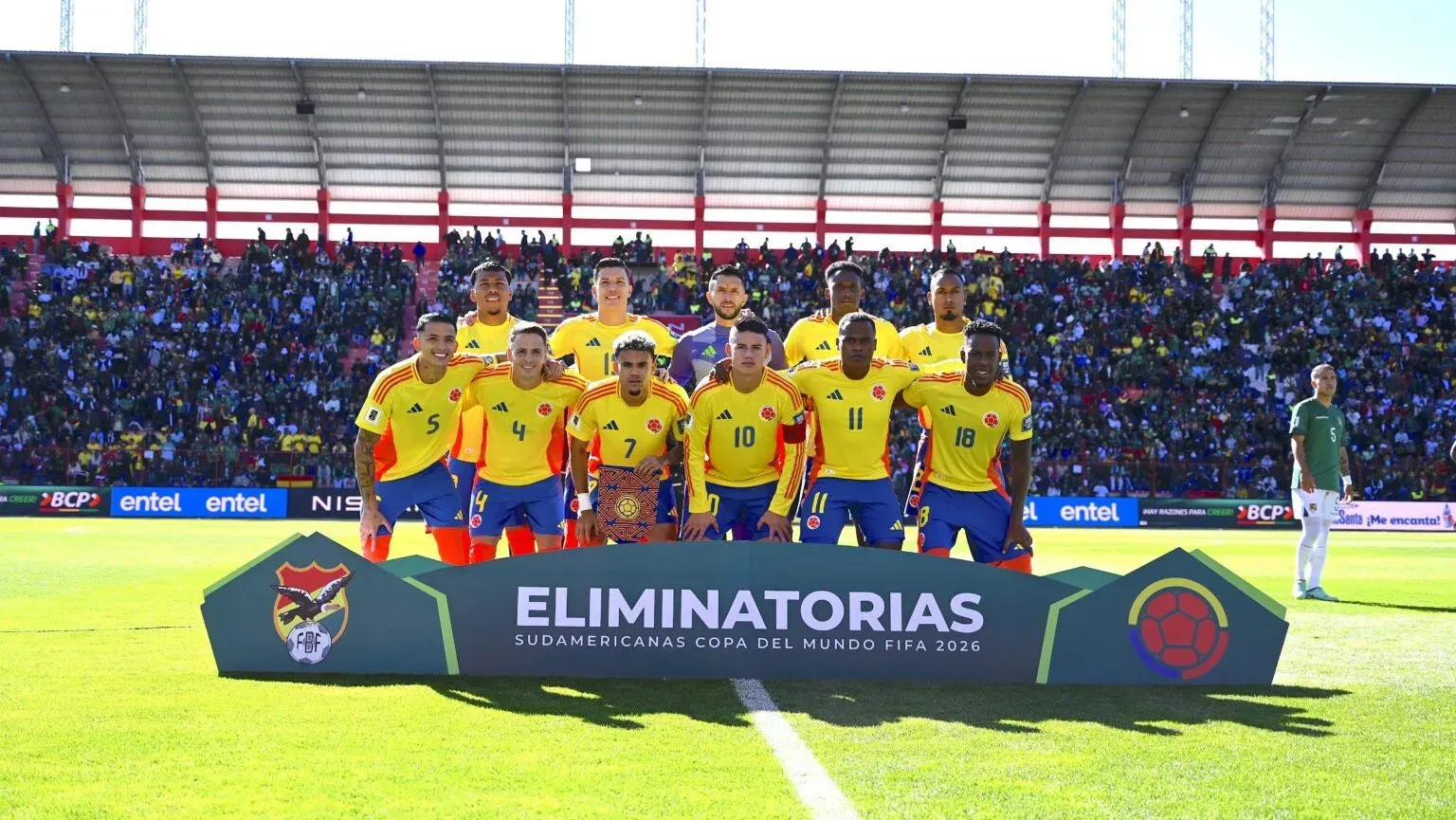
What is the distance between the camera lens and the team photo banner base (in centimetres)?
704

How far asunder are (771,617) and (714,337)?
3.37 metres

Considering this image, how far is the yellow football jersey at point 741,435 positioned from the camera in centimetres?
828

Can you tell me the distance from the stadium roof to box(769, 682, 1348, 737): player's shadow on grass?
30761mm

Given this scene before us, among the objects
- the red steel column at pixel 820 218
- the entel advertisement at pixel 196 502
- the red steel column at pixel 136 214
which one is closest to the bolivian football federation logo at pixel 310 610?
the entel advertisement at pixel 196 502

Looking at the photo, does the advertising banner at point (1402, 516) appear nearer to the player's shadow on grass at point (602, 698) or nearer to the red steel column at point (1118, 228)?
the red steel column at point (1118, 228)

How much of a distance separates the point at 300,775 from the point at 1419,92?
40.1 m

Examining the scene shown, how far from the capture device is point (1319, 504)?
13.0 m

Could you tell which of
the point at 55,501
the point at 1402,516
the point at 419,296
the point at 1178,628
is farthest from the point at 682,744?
the point at 419,296

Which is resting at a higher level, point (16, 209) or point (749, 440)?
point (16, 209)

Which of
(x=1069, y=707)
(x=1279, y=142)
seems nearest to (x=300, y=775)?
(x=1069, y=707)

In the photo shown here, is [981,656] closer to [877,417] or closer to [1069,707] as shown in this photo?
[1069,707]

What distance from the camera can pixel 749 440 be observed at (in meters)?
8.39

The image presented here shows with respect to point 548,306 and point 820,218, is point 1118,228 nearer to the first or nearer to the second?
point 820,218

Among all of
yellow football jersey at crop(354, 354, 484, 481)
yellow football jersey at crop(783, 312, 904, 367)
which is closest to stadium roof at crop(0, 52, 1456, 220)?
yellow football jersey at crop(783, 312, 904, 367)
